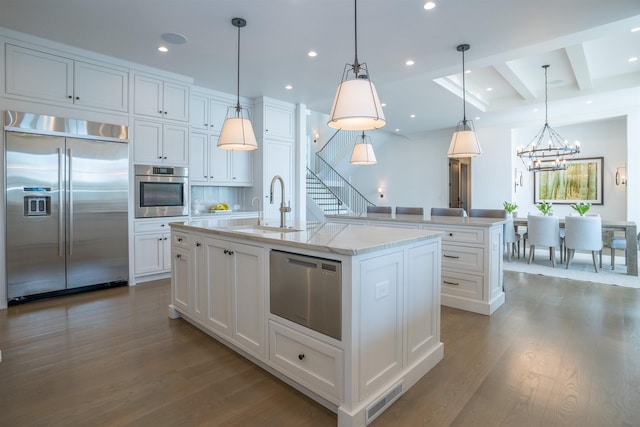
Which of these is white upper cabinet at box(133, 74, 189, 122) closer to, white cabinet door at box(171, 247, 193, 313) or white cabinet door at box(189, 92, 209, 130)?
white cabinet door at box(189, 92, 209, 130)

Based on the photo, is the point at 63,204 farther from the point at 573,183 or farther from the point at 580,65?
the point at 573,183

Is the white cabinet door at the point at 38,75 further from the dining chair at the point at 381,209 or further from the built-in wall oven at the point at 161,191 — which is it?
the dining chair at the point at 381,209

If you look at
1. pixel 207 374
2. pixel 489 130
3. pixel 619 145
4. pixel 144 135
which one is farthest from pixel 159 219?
pixel 619 145

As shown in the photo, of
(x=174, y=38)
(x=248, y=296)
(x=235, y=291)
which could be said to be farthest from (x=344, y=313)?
(x=174, y=38)

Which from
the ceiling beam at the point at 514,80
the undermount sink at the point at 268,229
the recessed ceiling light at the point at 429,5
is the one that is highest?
the ceiling beam at the point at 514,80

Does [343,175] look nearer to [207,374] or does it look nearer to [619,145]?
[619,145]

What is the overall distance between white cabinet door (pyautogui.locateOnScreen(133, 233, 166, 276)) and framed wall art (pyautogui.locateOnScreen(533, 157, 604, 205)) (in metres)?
8.94

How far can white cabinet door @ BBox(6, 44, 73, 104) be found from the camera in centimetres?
353

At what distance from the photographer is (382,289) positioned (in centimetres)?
185

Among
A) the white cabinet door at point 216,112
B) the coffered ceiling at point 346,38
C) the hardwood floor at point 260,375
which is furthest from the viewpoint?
the white cabinet door at point 216,112

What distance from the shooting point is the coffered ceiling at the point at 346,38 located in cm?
308

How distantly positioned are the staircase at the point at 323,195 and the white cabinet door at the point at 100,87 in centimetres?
560

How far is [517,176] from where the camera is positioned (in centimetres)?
885

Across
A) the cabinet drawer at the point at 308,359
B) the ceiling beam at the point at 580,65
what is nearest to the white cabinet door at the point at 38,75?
the cabinet drawer at the point at 308,359
